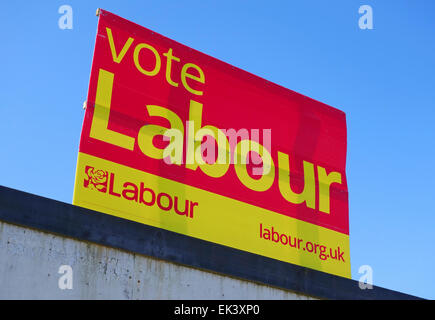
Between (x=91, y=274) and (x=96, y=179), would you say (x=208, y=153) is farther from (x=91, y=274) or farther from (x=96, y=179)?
(x=91, y=274)

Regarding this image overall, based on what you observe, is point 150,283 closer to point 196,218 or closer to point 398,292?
point 196,218

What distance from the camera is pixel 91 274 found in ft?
28.1

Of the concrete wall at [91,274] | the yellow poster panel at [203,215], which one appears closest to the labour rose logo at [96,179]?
the yellow poster panel at [203,215]

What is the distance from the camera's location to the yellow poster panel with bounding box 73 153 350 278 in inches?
425

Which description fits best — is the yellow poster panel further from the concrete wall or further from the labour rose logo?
the concrete wall

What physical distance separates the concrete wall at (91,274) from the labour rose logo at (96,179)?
2048 mm

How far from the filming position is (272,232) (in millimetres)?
12367

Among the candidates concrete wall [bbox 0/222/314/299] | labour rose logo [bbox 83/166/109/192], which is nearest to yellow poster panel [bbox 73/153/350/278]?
labour rose logo [bbox 83/166/109/192]

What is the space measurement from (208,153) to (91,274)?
14.1 ft

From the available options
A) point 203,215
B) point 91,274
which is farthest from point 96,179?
point 91,274

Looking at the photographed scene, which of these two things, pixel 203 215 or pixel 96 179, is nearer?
pixel 96 179

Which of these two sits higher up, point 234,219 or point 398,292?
point 234,219
